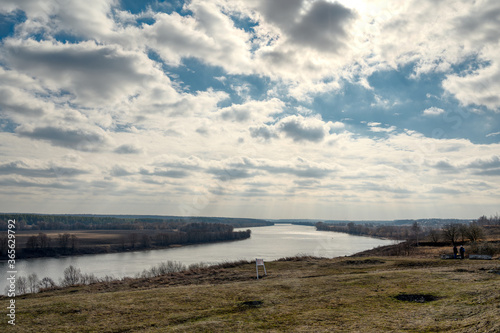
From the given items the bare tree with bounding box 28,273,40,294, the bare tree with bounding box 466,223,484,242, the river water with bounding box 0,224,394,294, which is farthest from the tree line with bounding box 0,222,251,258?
the bare tree with bounding box 466,223,484,242

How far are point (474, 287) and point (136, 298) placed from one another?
61.2 feet

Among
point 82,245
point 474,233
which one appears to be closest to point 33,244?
point 82,245

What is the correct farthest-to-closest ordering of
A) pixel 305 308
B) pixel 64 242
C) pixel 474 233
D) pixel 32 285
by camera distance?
pixel 64 242 → pixel 474 233 → pixel 32 285 → pixel 305 308

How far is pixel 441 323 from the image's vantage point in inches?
451

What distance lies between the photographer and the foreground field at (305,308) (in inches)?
491

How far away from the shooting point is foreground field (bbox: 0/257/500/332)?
12.5 meters

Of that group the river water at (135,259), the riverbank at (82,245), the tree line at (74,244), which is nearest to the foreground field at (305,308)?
the river water at (135,259)

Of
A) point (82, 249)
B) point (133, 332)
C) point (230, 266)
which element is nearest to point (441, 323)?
point (133, 332)

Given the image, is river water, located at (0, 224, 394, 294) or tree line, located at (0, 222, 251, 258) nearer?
river water, located at (0, 224, 394, 294)

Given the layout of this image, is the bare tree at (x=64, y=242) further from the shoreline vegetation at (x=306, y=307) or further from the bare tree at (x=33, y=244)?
the shoreline vegetation at (x=306, y=307)

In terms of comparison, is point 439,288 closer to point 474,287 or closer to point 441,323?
point 474,287

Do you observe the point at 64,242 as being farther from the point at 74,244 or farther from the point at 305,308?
the point at 305,308

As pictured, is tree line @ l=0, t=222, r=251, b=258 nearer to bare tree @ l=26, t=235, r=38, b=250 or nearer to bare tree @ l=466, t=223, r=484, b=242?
bare tree @ l=26, t=235, r=38, b=250

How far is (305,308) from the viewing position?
51.9ft
